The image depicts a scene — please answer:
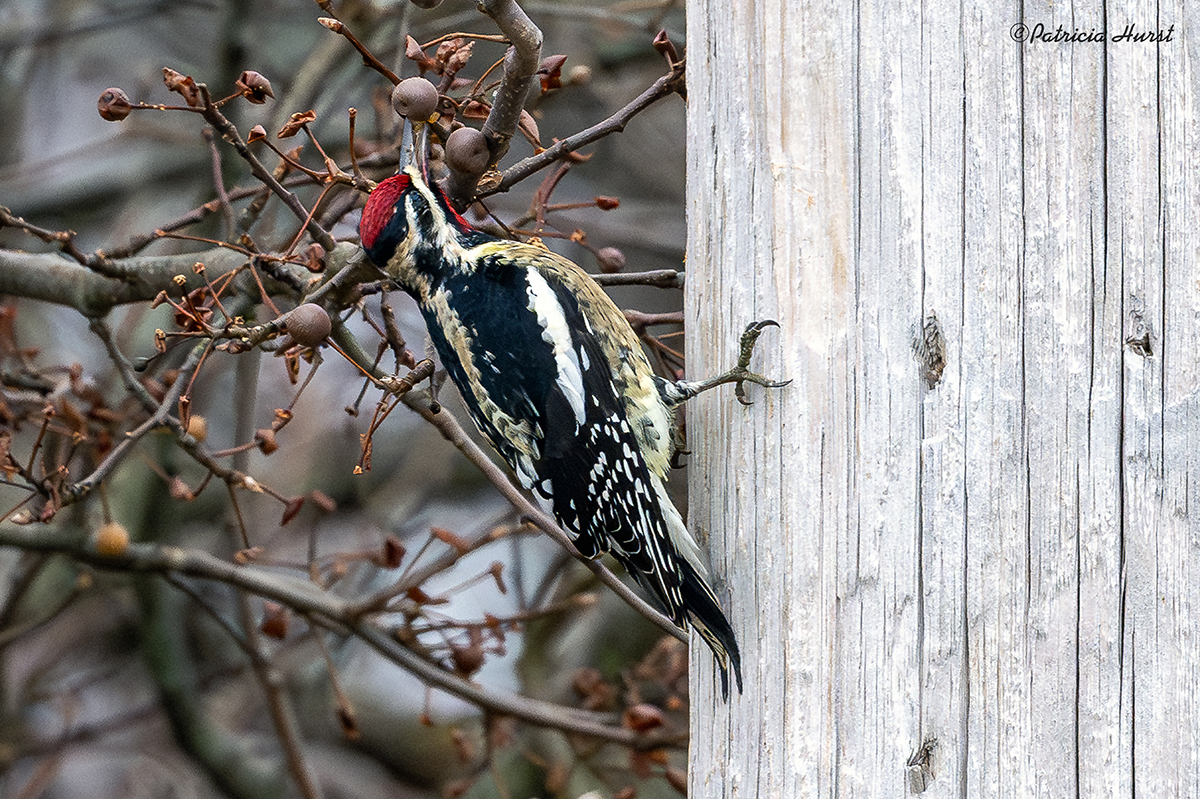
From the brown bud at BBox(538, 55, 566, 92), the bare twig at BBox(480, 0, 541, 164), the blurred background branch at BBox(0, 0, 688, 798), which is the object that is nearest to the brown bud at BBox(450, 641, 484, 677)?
the blurred background branch at BBox(0, 0, 688, 798)

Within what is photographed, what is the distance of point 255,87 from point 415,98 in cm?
26

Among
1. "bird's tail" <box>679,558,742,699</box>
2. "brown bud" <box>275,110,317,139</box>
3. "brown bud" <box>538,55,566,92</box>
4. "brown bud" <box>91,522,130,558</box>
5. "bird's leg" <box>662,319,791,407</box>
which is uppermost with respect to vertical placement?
"brown bud" <box>538,55,566,92</box>

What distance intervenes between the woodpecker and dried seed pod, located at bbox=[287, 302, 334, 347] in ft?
1.08

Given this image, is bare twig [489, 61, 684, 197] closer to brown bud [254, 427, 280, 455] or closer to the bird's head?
the bird's head

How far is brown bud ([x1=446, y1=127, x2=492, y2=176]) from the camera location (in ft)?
6.14

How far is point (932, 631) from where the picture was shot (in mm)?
1460

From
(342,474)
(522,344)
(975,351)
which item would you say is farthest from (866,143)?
(342,474)

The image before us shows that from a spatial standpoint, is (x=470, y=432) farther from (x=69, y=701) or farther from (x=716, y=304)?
(x=716, y=304)

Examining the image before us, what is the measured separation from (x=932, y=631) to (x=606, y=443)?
2.27 feet

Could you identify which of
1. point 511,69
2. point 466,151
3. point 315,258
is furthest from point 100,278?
point 511,69

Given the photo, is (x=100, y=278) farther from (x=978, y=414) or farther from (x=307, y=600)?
(x=978, y=414)

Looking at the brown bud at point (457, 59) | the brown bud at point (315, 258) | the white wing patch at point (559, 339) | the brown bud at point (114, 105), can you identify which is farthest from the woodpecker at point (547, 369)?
the brown bud at point (114, 105)

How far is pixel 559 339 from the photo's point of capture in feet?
6.66

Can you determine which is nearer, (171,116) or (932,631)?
(932,631)
